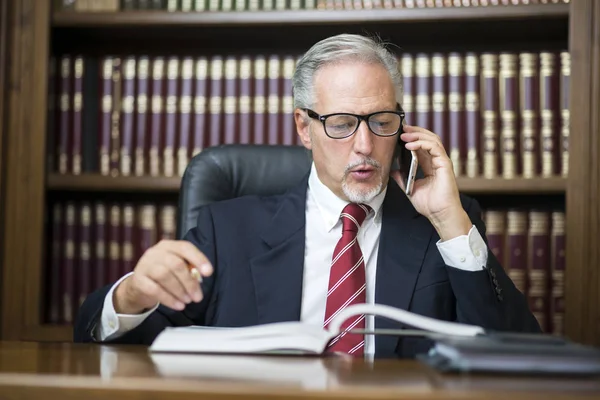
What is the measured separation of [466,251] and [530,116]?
0.78 metres

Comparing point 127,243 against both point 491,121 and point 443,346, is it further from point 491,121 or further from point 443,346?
point 443,346

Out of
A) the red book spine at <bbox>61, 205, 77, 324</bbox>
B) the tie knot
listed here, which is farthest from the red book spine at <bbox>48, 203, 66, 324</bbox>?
the tie knot

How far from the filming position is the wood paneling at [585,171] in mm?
2045

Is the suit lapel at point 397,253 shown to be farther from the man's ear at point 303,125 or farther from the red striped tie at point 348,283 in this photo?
the man's ear at point 303,125

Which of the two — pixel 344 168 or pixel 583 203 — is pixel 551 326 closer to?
pixel 583 203

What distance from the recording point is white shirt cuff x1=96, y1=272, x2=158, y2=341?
1.39 metres

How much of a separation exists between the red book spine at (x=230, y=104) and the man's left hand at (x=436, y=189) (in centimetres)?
72

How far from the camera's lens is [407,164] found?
65.4 inches

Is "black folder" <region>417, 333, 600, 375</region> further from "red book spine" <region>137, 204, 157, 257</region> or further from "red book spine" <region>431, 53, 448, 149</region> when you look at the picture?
"red book spine" <region>137, 204, 157, 257</region>

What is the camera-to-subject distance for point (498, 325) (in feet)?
4.78

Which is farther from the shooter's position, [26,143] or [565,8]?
[26,143]

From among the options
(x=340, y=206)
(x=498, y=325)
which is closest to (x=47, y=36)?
(x=340, y=206)

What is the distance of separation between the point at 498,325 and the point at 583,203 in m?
0.73

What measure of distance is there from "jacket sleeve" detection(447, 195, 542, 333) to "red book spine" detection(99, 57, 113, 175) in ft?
3.80
